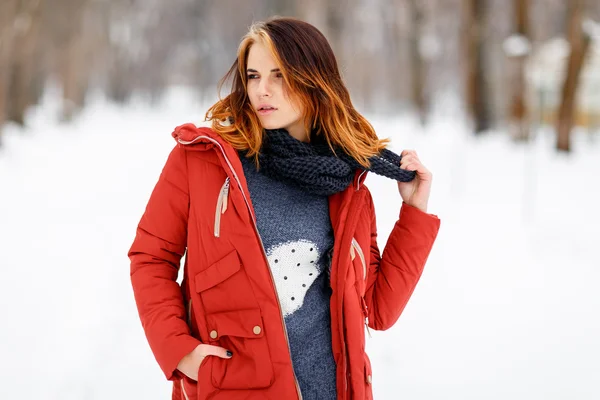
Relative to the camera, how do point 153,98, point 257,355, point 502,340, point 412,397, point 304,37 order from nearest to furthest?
point 257,355
point 304,37
point 412,397
point 502,340
point 153,98

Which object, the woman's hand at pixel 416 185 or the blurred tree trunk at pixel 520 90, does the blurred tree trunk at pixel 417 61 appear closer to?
the blurred tree trunk at pixel 520 90

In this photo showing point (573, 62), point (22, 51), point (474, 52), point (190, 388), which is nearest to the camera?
point (190, 388)

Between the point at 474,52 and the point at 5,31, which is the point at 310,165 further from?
the point at 474,52

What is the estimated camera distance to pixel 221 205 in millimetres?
1863

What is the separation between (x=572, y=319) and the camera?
503 centimetres

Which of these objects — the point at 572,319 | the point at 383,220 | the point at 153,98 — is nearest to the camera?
the point at 572,319

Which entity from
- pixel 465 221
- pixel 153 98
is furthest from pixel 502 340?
pixel 153 98

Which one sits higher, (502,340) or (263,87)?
(263,87)

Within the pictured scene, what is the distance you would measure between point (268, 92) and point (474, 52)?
16505mm

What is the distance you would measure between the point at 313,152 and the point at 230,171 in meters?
0.35

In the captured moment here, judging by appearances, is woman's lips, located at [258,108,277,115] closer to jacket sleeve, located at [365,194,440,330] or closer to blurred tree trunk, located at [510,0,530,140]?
jacket sleeve, located at [365,194,440,330]

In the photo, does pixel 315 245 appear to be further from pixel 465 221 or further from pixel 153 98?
pixel 153 98

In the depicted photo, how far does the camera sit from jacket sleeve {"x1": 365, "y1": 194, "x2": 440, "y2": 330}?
218cm

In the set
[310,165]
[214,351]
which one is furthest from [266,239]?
[214,351]
